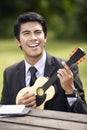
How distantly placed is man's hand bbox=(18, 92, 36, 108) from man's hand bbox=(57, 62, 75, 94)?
9.8 inches

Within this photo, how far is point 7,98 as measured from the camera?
10.6 ft

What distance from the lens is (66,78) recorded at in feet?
8.85

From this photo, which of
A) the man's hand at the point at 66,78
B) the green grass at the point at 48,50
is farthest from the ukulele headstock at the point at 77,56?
the green grass at the point at 48,50

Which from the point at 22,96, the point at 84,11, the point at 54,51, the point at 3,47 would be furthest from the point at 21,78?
the point at 84,11

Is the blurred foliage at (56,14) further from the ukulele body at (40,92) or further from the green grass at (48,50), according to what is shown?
the ukulele body at (40,92)

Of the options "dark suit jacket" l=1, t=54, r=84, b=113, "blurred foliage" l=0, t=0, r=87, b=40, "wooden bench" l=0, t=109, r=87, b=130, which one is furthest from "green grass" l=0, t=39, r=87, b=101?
"wooden bench" l=0, t=109, r=87, b=130

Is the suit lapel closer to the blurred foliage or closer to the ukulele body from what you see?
the ukulele body

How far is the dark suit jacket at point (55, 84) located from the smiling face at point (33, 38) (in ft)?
0.43

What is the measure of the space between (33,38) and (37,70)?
0.24 metres

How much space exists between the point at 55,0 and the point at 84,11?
6.30 ft

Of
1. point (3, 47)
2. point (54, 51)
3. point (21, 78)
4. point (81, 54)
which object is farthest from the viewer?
point (3, 47)

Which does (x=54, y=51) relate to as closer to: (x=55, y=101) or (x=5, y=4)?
(x=5, y=4)

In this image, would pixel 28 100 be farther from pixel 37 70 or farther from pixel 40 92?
pixel 37 70

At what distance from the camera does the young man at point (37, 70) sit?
2885 millimetres
